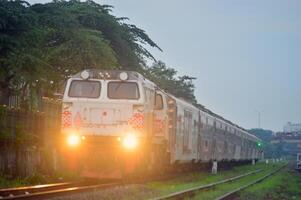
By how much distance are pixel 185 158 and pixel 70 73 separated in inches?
249

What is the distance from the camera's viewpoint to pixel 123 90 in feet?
64.1

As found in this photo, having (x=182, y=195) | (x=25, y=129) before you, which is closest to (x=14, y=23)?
(x=25, y=129)

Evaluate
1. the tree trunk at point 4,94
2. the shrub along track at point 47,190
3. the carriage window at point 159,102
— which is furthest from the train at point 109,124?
the tree trunk at point 4,94

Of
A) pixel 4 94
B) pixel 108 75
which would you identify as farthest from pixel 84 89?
pixel 4 94

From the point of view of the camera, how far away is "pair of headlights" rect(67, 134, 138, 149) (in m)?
18.8

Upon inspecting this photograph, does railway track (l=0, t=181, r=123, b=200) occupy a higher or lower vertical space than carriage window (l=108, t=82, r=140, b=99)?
lower

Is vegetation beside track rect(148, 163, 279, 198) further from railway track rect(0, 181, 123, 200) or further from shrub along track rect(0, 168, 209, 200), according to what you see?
railway track rect(0, 181, 123, 200)

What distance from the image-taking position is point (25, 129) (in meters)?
20.9

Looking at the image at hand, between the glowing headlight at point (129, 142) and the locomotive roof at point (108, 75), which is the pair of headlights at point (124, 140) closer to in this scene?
→ the glowing headlight at point (129, 142)

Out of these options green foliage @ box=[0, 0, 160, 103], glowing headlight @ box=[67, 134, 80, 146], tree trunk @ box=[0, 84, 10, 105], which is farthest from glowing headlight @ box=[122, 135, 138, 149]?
tree trunk @ box=[0, 84, 10, 105]

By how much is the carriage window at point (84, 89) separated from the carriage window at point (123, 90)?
0.40 m

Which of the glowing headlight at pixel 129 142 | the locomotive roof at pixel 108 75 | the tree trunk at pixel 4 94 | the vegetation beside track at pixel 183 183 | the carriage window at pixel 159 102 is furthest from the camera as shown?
the carriage window at pixel 159 102

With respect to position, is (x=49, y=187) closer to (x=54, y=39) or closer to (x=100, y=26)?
(x=54, y=39)

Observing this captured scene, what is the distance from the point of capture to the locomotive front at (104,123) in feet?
61.0
